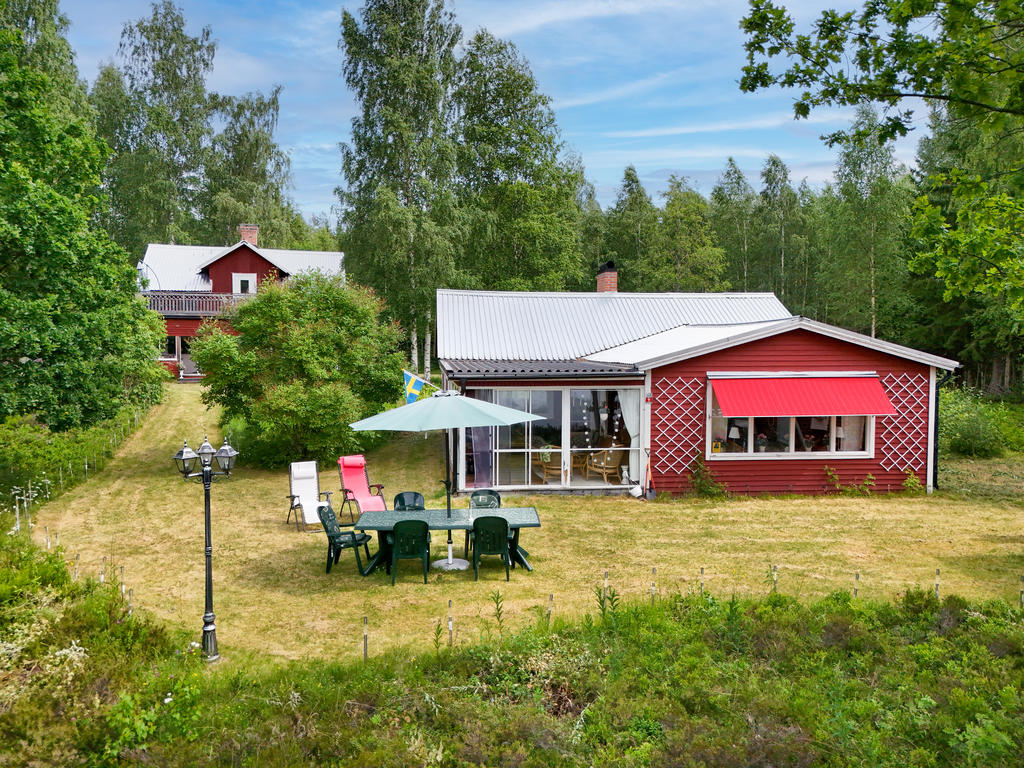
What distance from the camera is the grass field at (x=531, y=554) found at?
25.5 ft

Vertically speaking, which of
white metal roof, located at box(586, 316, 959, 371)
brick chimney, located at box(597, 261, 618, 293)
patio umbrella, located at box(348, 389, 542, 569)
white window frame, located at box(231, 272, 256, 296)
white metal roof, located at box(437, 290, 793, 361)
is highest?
white window frame, located at box(231, 272, 256, 296)

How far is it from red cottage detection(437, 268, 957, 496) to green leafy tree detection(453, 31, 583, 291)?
14.6 meters

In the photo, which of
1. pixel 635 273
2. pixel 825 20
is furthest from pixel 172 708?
pixel 635 273

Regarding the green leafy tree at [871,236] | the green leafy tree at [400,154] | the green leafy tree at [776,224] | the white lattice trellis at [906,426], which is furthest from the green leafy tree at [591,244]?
the white lattice trellis at [906,426]

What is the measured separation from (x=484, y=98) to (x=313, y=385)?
17.0 metres

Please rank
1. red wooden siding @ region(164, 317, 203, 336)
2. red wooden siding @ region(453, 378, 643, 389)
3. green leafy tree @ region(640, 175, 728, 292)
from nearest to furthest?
red wooden siding @ region(453, 378, 643, 389) → red wooden siding @ region(164, 317, 203, 336) → green leafy tree @ region(640, 175, 728, 292)

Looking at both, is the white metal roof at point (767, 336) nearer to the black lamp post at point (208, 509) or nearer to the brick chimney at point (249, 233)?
the black lamp post at point (208, 509)

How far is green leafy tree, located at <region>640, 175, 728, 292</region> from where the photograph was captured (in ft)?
118

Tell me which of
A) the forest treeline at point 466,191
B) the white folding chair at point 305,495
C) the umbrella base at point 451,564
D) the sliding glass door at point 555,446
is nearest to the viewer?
the umbrella base at point 451,564

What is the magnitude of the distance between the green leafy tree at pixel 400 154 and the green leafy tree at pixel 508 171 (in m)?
2.20

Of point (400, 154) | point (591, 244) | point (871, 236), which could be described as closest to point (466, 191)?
point (400, 154)

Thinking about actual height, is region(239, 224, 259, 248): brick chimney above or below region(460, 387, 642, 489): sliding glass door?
above

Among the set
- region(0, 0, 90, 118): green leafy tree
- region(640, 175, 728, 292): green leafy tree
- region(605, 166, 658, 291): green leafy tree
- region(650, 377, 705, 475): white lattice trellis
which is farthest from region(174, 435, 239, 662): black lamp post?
region(605, 166, 658, 291): green leafy tree

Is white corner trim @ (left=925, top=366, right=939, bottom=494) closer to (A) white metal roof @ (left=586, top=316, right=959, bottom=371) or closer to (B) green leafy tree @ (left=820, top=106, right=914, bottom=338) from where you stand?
(A) white metal roof @ (left=586, top=316, right=959, bottom=371)
